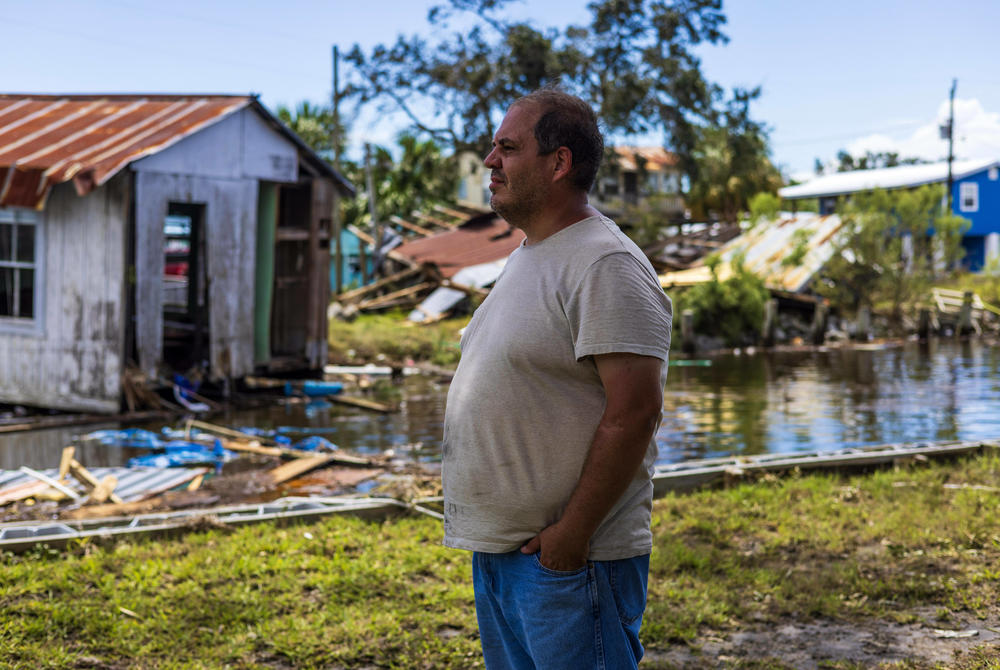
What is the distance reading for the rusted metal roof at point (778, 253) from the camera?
31938 mm

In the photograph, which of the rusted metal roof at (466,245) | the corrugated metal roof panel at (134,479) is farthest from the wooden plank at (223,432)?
the rusted metal roof at (466,245)

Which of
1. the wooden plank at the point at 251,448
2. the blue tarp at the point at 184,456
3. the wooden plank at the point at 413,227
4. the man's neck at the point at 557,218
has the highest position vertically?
the wooden plank at the point at 413,227

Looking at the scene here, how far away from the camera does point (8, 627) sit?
15.2 feet

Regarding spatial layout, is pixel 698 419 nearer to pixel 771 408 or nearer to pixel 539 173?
pixel 771 408

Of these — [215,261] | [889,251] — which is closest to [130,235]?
[215,261]

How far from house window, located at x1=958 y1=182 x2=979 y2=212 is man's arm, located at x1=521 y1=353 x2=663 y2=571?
51.6 meters

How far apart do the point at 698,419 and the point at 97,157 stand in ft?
28.5

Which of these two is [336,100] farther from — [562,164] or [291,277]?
[562,164]

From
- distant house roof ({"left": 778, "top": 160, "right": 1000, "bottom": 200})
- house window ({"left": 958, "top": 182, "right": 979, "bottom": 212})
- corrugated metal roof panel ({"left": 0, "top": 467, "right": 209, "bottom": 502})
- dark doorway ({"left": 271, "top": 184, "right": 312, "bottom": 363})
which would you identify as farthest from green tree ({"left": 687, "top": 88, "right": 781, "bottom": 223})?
corrugated metal roof panel ({"left": 0, "top": 467, "right": 209, "bottom": 502})

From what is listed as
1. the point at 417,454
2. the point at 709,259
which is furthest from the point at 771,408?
the point at 709,259

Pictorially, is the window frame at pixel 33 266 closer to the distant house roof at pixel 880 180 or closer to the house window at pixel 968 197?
the distant house roof at pixel 880 180

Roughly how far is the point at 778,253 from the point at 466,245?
1043 centimetres

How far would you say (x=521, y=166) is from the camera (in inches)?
108

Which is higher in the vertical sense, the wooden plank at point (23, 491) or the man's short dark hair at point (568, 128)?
the man's short dark hair at point (568, 128)
